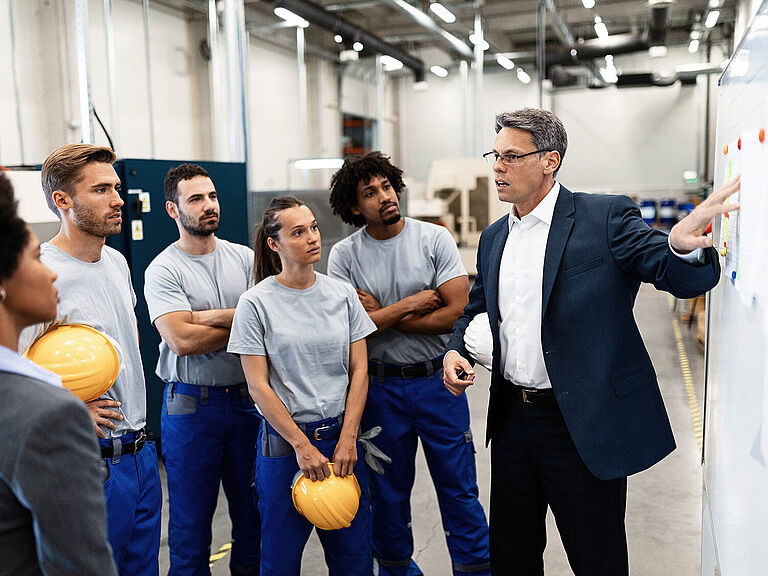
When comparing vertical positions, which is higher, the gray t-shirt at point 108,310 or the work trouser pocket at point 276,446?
the gray t-shirt at point 108,310

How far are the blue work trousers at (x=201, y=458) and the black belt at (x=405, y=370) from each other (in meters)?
0.52

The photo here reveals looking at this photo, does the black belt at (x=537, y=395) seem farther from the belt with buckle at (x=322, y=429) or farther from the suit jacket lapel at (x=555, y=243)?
the belt with buckle at (x=322, y=429)

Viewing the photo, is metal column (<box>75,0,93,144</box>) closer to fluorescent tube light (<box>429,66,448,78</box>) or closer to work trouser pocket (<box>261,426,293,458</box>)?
work trouser pocket (<box>261,426,293,458</box>)

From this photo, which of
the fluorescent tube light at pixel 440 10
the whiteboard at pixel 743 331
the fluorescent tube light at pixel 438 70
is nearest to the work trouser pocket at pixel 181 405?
the whiteboard at pixel 743 331

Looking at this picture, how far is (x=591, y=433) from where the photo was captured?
185 cm

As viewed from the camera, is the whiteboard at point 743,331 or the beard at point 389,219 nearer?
the whiteboard at point 743,331

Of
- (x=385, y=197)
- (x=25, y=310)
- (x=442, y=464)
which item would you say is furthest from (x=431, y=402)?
(x=25, y=310)

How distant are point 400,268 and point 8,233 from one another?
1835 mm

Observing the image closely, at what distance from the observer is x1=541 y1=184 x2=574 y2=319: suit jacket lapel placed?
1.89m

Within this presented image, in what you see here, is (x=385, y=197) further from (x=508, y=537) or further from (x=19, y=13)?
(x=19, y=13)

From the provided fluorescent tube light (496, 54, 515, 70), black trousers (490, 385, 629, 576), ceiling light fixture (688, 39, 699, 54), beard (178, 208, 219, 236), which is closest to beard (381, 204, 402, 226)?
beard (178, 208, 219, 236)

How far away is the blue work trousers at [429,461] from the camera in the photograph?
264cm

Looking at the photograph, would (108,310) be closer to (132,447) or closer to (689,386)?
(132,447)

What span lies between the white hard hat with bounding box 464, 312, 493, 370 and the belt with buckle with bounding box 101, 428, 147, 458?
1086 millimetres
